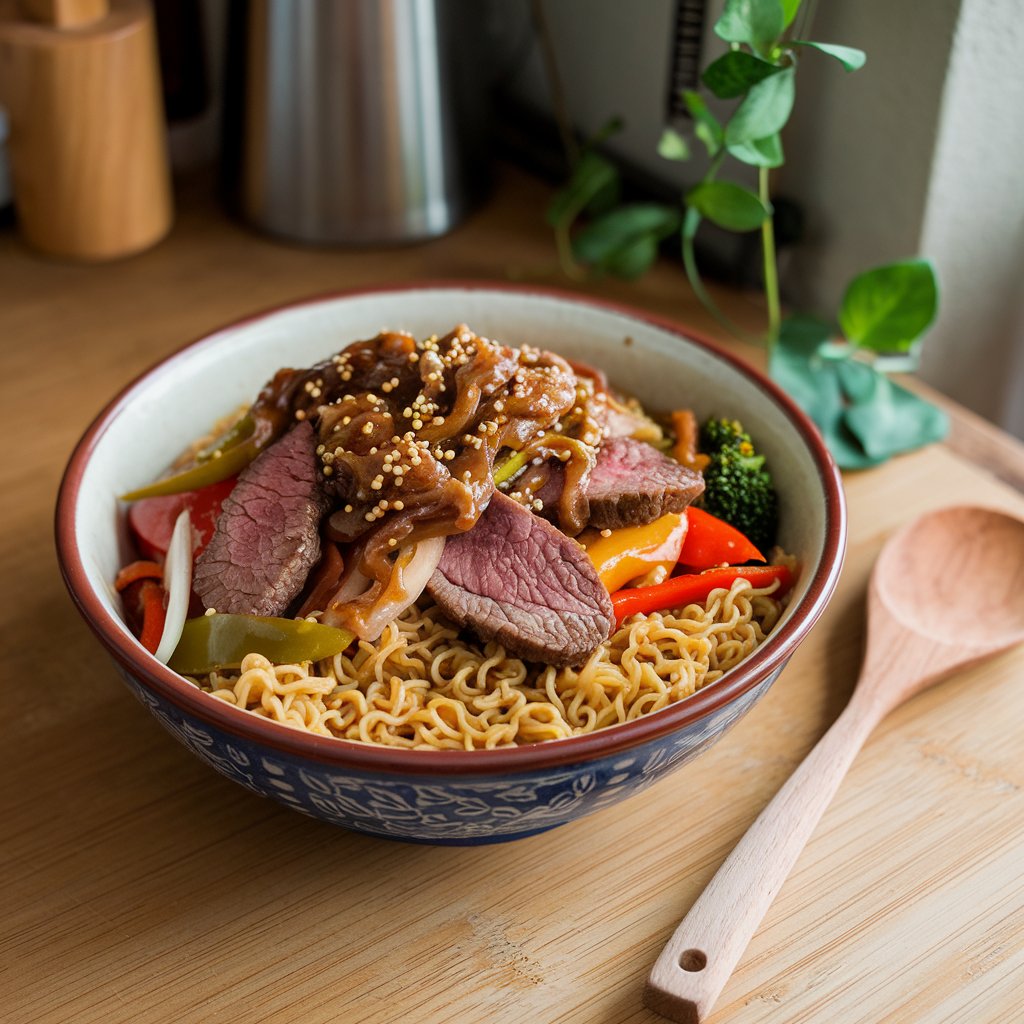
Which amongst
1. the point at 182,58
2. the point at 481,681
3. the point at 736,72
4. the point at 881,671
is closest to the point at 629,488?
the point at 481,681

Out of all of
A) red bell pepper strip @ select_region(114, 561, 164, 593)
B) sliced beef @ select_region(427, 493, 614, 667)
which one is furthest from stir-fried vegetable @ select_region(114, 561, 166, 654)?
sliced beef @ select_region(427, 493, 614, 667)

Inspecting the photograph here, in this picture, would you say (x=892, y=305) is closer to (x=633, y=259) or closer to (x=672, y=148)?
(x=672, y=148)

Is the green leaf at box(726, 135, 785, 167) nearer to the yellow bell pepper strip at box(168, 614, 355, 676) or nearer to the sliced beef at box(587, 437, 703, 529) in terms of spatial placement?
the sliced beef at box(587, 437, 703, 529)

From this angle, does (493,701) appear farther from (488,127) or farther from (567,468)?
(488,127)

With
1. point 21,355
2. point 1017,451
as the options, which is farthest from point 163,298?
point 1017,451

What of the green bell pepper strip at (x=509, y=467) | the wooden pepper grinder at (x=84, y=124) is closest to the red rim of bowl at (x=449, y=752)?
the green bell pepper strip at (x=509, y=467)

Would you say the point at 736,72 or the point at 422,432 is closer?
the point at 422,432
